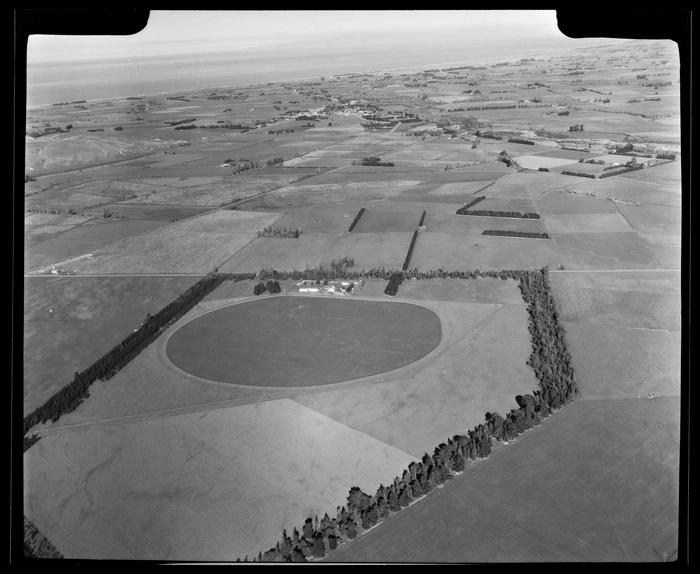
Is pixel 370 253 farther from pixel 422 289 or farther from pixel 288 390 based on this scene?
pixel 288 390

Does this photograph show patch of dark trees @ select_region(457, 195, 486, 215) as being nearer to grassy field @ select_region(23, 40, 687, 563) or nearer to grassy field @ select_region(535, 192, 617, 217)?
grassy field @ select_region(23, 40, 687, 563)

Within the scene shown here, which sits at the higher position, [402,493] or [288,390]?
[288,390]

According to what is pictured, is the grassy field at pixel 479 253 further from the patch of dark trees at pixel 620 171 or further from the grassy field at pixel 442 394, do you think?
the patch of dark trees at pixel 620 171

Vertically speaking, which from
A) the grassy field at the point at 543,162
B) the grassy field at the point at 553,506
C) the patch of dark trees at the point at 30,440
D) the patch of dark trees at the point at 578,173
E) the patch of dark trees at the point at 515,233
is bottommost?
the grassy field at the point at 553,506

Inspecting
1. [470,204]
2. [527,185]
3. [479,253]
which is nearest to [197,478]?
[479,253]

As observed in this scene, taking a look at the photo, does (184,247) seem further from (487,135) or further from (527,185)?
(487,135)

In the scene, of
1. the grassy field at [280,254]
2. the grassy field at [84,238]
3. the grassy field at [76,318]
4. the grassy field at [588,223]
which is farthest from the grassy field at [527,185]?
the grassy field at [76,318]

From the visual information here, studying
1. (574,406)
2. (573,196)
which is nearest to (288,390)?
(574,406)
